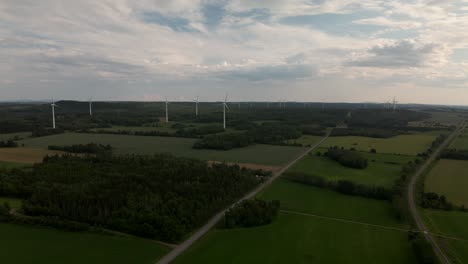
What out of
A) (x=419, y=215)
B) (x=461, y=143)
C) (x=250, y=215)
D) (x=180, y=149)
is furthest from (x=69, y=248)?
(x=461, y=143)

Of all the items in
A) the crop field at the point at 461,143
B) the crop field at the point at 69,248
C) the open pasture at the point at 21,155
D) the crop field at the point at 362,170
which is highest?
the crop field at the point at 461,143

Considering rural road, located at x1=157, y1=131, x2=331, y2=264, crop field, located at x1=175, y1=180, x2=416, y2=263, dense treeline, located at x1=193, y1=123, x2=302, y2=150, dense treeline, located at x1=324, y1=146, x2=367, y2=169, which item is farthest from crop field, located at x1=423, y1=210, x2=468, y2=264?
dense treeline, located at x1=193, y1=123, x2=302, y2=150

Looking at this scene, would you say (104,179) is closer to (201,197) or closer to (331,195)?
(201,197)

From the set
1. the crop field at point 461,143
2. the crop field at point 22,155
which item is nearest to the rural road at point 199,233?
the crop field at point 22,155

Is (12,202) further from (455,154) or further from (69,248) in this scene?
(455,154)

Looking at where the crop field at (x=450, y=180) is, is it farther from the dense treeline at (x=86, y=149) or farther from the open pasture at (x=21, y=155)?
the open pasture at (x=21, y=155)

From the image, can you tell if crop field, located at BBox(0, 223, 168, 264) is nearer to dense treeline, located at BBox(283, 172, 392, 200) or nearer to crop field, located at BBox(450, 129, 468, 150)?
dense treeline, located at BBox(283, 172, 392, 200)

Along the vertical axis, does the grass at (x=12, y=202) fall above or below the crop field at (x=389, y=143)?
below

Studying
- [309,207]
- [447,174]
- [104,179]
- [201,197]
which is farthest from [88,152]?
[447,174]
